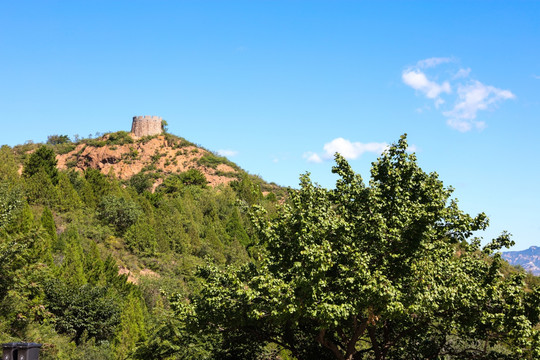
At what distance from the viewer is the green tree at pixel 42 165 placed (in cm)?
5716

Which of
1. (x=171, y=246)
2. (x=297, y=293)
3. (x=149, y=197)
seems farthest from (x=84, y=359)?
(x=149, y=197)

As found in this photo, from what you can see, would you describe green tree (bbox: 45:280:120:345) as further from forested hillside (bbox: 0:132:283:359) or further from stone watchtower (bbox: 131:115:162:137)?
stone watchtower (bbox: 131:115:162:137)

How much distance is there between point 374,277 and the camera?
530 inches

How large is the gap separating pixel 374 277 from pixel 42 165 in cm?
5154

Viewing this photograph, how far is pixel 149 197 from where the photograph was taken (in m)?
70.1

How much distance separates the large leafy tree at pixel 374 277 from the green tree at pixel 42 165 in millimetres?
46634

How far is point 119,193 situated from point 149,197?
6.22 m

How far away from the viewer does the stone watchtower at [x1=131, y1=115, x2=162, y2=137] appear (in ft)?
363

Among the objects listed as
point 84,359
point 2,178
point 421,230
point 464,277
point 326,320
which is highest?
point 2,178

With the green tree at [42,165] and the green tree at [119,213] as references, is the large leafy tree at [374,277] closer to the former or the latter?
the green tree at [119,213]

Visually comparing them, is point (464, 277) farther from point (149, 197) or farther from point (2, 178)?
point (149, 197)

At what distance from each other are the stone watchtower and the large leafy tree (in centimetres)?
9763

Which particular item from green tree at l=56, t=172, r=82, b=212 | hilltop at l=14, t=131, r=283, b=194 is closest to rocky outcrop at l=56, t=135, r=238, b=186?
hilltop at l=14, t=131, r=283, b=194

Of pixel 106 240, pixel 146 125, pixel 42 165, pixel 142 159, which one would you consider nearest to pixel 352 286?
pixel 106 240
